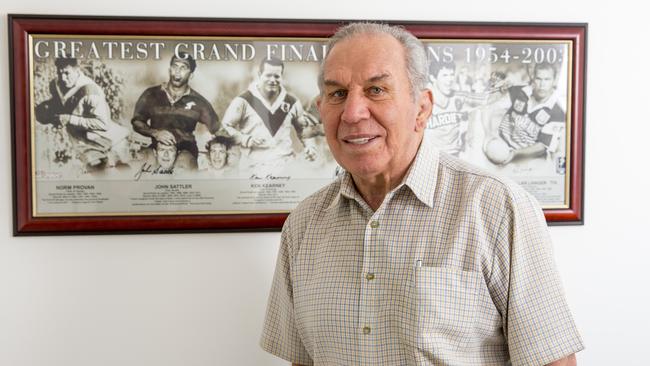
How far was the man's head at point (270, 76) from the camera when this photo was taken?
1602 mm

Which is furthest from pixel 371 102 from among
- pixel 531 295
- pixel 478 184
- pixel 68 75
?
pixel 68 75

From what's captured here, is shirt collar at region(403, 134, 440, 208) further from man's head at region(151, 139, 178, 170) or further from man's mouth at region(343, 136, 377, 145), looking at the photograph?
man's head at region(151, 139, 178, 170)

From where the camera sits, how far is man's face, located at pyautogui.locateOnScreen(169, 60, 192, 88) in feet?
5.17

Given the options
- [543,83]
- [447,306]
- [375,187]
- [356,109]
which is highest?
[543,83]

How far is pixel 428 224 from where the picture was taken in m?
1.24

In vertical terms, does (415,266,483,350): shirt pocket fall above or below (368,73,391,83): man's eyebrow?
below

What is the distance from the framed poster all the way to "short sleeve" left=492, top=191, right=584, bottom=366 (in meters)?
0.53

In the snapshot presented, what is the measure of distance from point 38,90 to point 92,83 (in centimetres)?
13

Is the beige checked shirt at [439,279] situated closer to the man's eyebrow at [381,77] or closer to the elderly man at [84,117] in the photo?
the man's eyebrow at [381,77]

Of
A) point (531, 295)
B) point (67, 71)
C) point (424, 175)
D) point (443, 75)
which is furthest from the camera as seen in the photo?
point (443, 75)

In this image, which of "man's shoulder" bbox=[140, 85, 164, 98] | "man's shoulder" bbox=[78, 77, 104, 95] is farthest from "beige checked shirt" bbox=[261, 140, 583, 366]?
"man's shoulder" bbox=[78, 77, 104, 95]

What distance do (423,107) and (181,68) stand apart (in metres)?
0.67

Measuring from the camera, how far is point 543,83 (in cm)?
168

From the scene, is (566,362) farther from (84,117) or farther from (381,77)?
(84,117)
